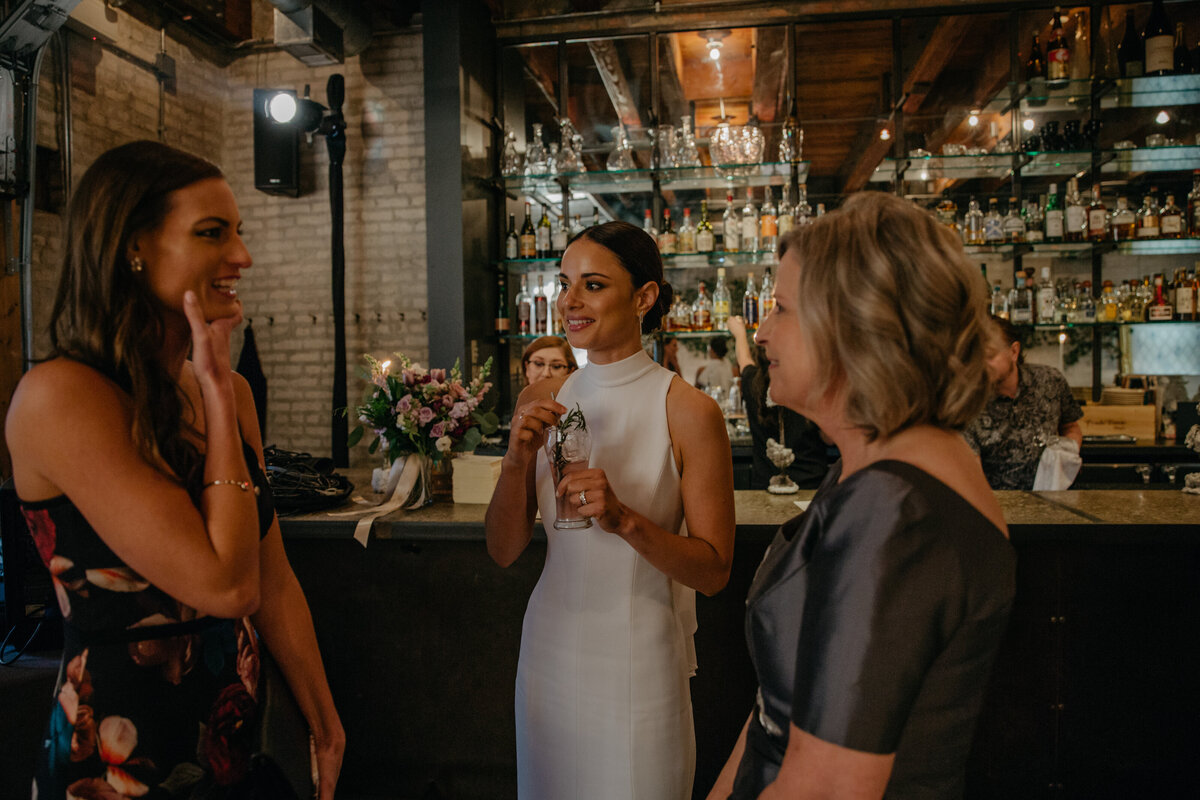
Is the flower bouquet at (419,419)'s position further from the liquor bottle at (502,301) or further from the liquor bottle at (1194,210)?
the liquor bottle at (1194,210)

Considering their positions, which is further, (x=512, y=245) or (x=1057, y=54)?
(x=512, y=245)

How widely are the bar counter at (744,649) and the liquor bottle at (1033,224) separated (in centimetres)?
245

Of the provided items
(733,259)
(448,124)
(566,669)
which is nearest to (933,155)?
(733,259)

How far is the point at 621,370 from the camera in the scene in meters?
1.62

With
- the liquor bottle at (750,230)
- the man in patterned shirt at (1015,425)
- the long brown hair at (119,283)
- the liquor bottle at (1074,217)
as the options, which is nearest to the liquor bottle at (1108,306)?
the liquor bottle at (1074,217)

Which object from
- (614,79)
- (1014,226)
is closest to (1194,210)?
(1014,226)

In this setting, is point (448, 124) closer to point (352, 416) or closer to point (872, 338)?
point (352, 416)

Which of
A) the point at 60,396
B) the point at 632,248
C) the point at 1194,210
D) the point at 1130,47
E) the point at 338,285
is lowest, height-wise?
the point at 60,396

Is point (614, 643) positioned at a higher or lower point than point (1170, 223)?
lower

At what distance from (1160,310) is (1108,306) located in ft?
0.89

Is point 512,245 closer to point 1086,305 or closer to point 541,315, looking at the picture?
point 541,315

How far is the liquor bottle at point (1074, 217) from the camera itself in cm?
458

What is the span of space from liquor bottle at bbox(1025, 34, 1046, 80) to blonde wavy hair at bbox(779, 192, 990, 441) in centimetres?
489

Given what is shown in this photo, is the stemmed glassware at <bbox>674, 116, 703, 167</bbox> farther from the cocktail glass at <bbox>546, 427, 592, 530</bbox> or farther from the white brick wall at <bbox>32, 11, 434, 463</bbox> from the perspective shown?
the cocktail glass at <bbox>546, 427, 592, 530</bbox>
